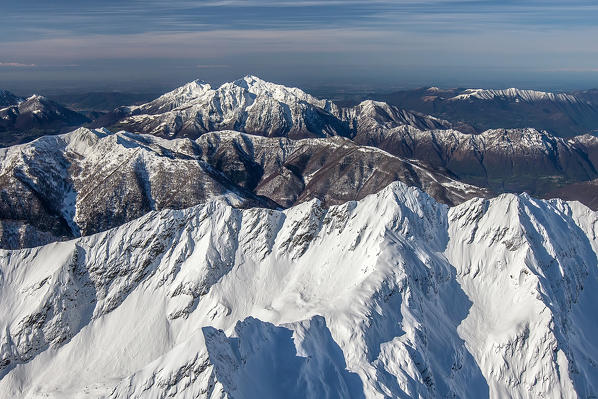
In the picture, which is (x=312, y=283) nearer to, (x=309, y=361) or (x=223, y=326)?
(x=223, y=326)

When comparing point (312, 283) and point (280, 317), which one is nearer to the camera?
point (280, 317)

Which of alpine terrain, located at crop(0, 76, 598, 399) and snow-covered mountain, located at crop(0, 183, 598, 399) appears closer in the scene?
alpine terrain, located at crop(0, 76, 598, 399)

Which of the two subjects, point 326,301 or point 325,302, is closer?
point 325,302

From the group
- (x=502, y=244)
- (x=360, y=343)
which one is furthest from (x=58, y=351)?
(x=502, y=244)

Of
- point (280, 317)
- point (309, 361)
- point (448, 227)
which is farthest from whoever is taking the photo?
point (448, 227)

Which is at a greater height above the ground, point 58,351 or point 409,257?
point 409,257

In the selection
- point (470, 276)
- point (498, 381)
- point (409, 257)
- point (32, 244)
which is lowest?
point (32, 244)

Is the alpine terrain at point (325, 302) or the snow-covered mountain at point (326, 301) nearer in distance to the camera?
the alpine terrain at point (325, 302)

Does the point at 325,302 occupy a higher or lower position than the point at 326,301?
higher
